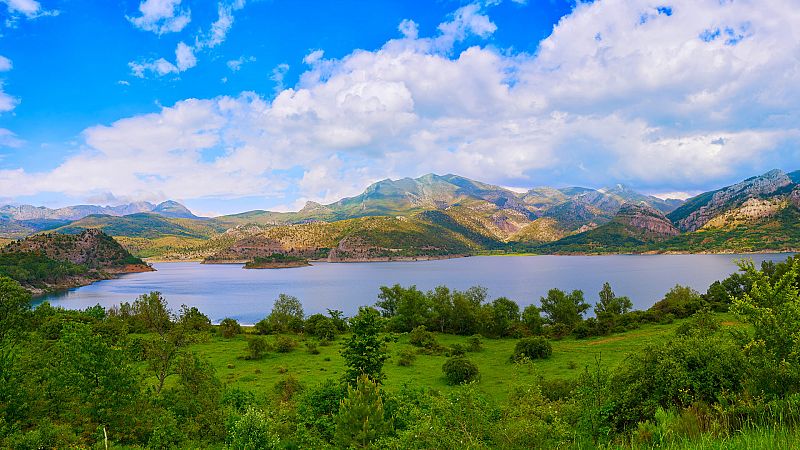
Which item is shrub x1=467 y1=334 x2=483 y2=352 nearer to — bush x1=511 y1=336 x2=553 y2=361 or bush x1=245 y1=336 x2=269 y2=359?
bush x1=511 y1=336 x2=553 y2=361

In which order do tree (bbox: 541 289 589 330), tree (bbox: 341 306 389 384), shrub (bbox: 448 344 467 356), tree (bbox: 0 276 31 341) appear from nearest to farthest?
1. tree (bbox: 341 306 389 384)
2. tree (bbox: 0 276 31 341)
3. shrub (bbox: 448 344 467 356)
4. tree (bbox: 541 289 589 330)

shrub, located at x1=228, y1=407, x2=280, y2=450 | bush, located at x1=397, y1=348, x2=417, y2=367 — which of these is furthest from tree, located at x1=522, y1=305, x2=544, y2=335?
shrub, located at x1=228, y1=407, x2=280, y2=450

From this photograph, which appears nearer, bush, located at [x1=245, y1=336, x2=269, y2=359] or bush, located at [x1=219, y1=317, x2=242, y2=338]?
bush, located at [x1=245, y1=336, x2=269, y2=359]

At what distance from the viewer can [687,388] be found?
741 inches

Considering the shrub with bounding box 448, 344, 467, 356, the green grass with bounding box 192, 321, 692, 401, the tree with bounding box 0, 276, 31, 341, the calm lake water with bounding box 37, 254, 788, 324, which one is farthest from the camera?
the calm lake water with bounding box 37, 254, 788, 324

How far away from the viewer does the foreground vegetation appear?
1291 centimetres

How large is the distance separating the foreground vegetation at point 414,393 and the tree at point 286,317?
19713mm

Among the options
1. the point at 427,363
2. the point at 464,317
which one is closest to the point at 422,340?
the point at 427,363

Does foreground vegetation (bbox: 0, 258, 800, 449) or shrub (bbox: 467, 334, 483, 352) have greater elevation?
foreground vegetation (bbox: 0, 258, 800, 449)

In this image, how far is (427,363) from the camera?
56.2 m

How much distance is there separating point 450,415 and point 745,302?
11.2m

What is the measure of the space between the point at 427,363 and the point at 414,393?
75.8 ft

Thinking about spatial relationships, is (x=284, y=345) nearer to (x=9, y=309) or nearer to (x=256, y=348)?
(x=256, y=348)

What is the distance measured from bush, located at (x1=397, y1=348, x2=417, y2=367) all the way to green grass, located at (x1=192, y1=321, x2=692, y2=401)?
72 cm
